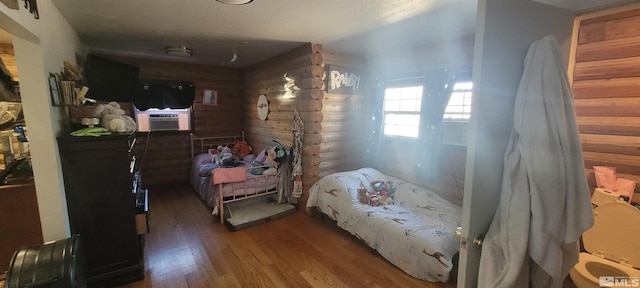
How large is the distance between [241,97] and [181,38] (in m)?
2.39

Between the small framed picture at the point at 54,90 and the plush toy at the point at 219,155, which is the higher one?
→ the small framed picture at the point at 54,90

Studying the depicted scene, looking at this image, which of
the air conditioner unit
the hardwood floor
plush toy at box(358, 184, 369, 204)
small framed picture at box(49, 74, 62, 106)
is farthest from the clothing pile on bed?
small framed picture at box(49, 74, 62, 106)

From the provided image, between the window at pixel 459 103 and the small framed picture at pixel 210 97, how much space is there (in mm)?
4223

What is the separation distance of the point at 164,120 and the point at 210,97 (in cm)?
93

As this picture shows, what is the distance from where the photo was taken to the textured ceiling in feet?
6.66

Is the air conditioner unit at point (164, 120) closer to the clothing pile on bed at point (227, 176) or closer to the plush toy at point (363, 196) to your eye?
the clothing pile on bed at point (227, 176)

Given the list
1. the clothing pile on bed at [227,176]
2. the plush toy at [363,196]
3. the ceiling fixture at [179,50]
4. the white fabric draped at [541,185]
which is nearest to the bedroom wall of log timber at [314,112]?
the clothing pile on bed at [227,176]

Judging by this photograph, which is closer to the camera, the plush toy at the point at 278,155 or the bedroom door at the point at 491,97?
the bedroom door at the point at 491,97

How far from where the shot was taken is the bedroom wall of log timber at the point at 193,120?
454cm

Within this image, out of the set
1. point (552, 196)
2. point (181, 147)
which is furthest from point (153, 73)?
point (552, 196)

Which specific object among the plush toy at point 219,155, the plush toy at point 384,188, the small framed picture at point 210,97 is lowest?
the plush toy at point 384,188

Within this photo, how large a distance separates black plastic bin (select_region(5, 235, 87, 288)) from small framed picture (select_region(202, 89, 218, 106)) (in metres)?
3.75

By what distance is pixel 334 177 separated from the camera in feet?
10.6

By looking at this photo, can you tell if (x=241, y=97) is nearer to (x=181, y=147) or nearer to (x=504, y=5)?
(x=181, y=147)
